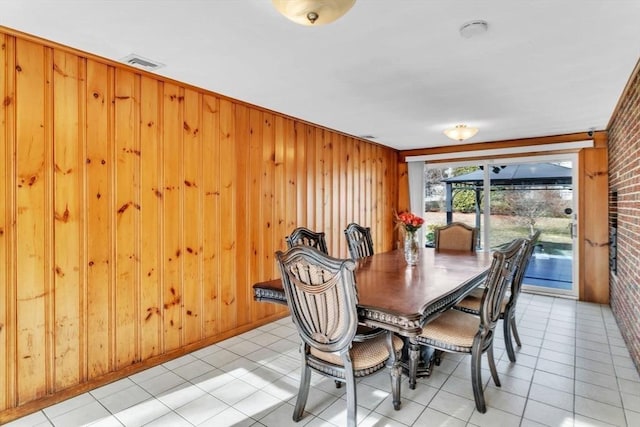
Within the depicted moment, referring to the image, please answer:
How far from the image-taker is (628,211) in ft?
10.3

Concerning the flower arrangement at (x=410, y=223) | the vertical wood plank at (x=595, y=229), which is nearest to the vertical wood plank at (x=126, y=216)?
the flower arrangement at (x=410, y=223)

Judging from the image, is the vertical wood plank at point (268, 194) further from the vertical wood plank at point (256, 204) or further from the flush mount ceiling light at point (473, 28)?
the flush mount ceiling light at point (473, 28)

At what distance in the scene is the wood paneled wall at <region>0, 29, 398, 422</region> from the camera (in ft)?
6.94

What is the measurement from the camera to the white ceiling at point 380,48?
5.84 feet

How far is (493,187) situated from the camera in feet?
18.1

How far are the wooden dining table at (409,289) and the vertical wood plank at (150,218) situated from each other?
0.98m

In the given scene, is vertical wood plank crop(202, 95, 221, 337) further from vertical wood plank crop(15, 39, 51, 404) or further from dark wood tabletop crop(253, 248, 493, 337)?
vertical wood plank crop(15, 39, 51, 404)

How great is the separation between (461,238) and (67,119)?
3.99 meters

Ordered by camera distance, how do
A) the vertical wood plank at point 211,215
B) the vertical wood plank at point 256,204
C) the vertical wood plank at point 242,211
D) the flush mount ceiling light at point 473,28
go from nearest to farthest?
the flush mount ceiling light at point 473,28 < the vertical wood plank at point 211,215 < the vertical wood plank at point 242,211 < the vertical wood plank at point 256,204

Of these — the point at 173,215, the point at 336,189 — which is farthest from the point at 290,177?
the point at 173,215

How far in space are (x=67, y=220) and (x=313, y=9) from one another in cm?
208

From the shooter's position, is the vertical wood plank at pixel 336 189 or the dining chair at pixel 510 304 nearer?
the dining chair at pixel 510 304

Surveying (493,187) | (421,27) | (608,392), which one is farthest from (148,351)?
(493,187)

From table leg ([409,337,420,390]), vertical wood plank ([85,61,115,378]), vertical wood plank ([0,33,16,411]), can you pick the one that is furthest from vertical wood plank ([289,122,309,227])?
vertical wood plank ([0,33,16,411])
